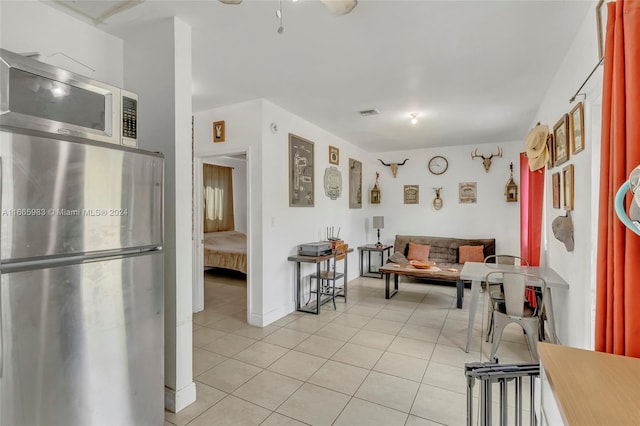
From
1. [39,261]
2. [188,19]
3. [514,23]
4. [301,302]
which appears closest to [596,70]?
[514,23]

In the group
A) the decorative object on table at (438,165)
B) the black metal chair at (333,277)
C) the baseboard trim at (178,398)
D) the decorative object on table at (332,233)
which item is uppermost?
the decorative object on table at (438,165)

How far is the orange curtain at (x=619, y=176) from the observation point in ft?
3.66

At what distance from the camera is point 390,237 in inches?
264

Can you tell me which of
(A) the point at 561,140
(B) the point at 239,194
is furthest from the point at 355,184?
(A) the point at 561,140

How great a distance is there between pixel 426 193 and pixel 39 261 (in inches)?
239

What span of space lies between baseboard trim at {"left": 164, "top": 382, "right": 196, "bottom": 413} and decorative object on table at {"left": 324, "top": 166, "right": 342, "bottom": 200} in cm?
335

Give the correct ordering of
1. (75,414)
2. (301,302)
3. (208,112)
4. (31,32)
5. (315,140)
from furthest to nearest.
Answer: (315,140) < (301,302) < (208,112) < (31,32) < (75,414)

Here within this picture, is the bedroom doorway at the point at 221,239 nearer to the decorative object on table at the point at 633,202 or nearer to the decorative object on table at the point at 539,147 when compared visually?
the decorative object on table at the point at 539,147

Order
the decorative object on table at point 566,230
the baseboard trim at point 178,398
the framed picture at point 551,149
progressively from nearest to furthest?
the baseboard trim at point 178,398, the decorative object on table at point 566,230, the framed picture at point 551,149

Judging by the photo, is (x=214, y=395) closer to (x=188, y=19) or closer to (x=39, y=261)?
(x=39, y=261)

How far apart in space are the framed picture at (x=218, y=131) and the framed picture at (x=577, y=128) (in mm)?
3379

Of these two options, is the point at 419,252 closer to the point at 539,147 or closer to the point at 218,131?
the point at 539,147

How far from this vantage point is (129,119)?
5.91 feet

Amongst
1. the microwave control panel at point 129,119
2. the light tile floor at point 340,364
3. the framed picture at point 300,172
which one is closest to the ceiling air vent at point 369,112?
the framed picture at point 300,172
